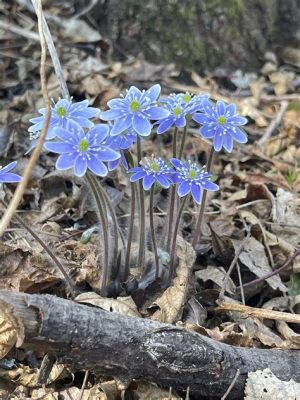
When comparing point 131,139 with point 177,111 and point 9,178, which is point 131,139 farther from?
point 9,178

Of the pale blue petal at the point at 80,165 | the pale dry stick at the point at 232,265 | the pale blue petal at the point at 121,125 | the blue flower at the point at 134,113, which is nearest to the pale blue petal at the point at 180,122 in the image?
the blue flower at the point at 134,113

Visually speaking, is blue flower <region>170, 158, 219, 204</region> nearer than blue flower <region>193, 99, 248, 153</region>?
Yes

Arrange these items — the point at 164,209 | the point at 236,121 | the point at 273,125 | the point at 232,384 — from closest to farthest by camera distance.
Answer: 1. the point at 232,384
2. the point at 236,121
3. the point at 164,209
4. the point at 273,125

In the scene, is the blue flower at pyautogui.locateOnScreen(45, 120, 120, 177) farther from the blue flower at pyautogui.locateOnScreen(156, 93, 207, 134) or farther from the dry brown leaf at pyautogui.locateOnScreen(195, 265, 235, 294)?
the dry brown leaf at pyautogui.locateOnScreen(195, 265, 235, 294)

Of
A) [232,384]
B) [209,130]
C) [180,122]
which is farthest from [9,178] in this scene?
[232,384]

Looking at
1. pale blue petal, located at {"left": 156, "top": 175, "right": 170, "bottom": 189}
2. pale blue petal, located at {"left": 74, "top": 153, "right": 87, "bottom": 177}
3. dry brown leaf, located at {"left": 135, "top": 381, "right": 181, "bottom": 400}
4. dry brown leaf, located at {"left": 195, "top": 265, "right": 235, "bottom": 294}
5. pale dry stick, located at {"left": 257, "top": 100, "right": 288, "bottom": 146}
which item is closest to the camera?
pale blue petal, located at {"left": 74, "top": 153, "right": 87, "bottom": 177}

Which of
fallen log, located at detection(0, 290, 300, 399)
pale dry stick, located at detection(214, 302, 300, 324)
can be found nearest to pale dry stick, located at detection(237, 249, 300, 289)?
pale dry stick, located at detection(214, 302, 300, 324)

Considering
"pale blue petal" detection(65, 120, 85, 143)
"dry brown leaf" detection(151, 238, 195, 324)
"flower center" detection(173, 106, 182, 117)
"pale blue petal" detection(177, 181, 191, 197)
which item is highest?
"pale blue petal" detection(65, 120, 85, 143)
